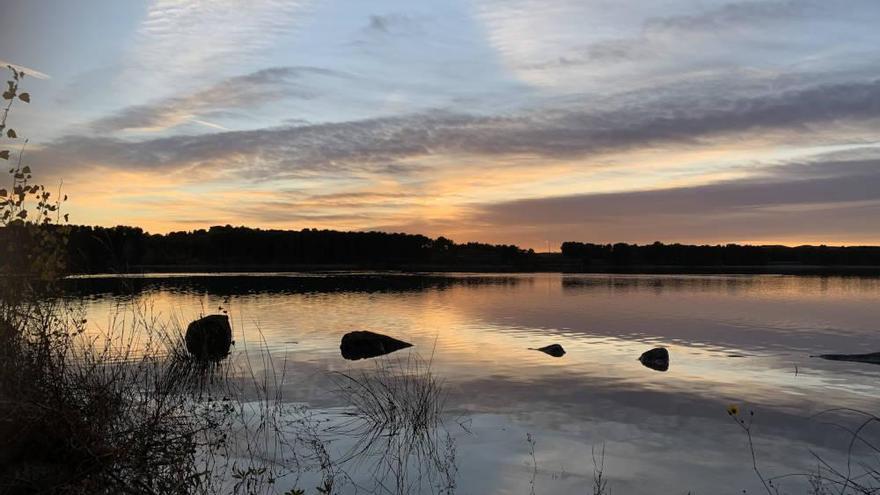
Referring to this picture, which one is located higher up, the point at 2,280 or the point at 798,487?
the point at 2,280

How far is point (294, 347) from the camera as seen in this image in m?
28.1

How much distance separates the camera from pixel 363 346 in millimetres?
26781

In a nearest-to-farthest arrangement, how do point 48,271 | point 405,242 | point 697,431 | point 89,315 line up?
point 48,271 < point 697,431 < point 89,315 < point 405,242

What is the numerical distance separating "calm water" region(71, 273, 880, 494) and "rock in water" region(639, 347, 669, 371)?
2.01 ft

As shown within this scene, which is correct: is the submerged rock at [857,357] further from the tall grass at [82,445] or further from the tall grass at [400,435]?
the tall grass at [82,445]

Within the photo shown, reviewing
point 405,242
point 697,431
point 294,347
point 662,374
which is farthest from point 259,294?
point 405,242

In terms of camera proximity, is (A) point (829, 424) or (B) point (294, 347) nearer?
(A) point (829, 424)

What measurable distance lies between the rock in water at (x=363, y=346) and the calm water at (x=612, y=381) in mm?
871

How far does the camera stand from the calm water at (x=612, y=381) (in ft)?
41.0

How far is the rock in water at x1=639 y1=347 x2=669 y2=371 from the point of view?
2475cm

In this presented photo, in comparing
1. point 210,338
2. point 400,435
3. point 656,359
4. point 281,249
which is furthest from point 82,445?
point 281,249

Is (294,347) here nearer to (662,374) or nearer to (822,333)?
(662,374)

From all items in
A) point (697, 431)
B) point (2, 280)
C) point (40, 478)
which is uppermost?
point (2, 280)

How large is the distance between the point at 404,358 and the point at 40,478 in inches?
725
